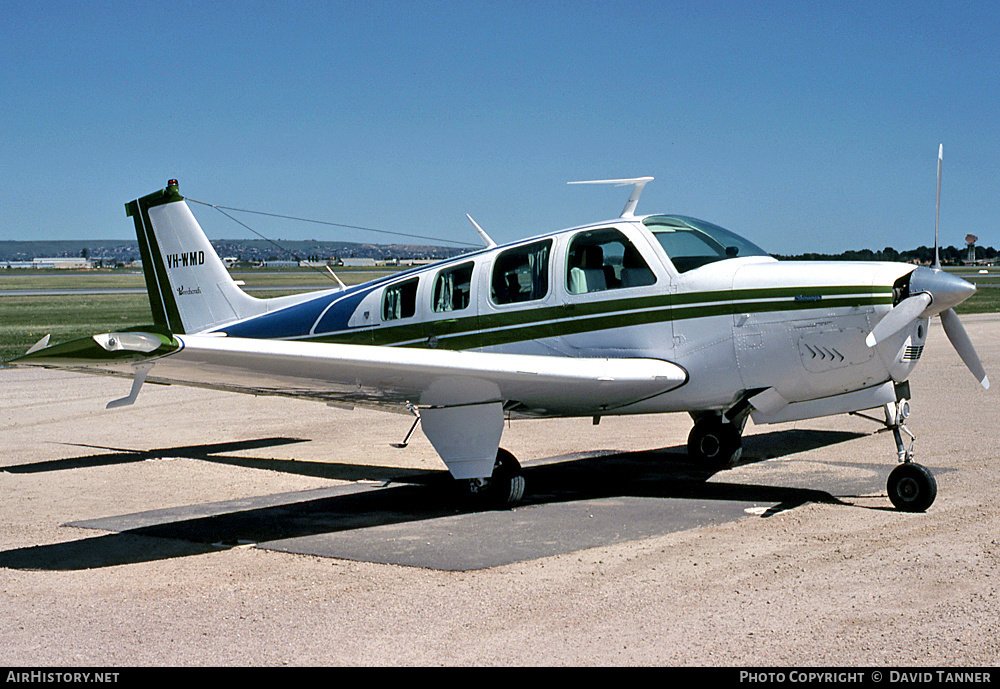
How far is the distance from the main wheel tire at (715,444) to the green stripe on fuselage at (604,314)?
238 centimetres

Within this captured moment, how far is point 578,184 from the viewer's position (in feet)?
33.1

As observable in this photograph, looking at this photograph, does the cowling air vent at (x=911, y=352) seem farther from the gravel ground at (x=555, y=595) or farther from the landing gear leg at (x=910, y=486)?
the gravel ground at (x=555, y=595)

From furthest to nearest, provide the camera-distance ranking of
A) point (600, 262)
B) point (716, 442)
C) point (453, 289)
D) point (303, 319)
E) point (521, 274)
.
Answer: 1. point (303, 319)
2. point (716, 442)
3. point (453, 289)
4. point (521, 274)
5. point (600, 262)

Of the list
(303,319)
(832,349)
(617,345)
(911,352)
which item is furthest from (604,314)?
(303,319)

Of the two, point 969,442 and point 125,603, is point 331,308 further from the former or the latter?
point 969,442

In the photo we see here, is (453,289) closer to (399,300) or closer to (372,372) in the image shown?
(399,300)

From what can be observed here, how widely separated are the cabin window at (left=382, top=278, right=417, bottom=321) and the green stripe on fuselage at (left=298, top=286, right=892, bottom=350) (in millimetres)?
127

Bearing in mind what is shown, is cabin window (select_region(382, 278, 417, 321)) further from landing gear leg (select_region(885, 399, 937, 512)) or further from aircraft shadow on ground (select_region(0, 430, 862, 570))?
landing gear leg (select_region(885, 399, 937, 512))

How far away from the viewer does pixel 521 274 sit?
9.22 meters

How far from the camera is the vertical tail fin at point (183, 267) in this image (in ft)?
39.7

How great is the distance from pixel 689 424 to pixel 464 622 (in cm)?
891

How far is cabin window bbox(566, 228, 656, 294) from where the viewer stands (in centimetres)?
875

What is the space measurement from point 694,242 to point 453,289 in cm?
242

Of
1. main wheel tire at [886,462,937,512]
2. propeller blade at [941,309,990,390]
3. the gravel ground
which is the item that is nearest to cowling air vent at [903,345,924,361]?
propeller blade at [941,309,990,390]
